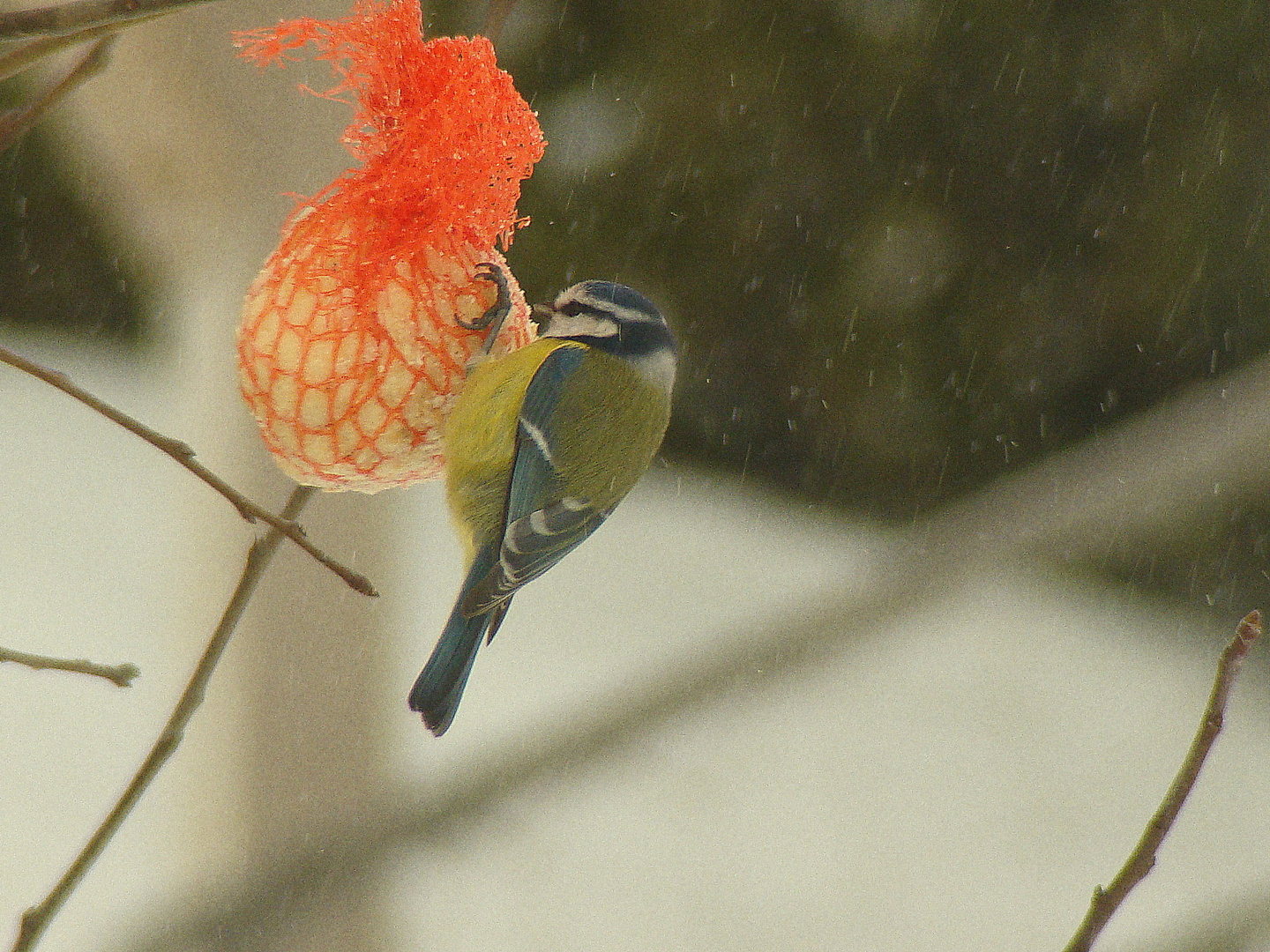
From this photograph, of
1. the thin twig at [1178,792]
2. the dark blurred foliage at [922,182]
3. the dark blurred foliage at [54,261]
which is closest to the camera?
the thin twig at [1178,792]

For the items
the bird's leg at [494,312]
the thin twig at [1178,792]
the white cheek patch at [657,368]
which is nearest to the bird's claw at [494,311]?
the bird's leg at [494,312]

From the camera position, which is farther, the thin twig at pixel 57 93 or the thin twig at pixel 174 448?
the thin twig at pixel 57 93

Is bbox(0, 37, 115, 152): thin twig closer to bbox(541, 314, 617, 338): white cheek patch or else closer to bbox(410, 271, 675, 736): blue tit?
bbox(410, 271, 675, 736): blue tit

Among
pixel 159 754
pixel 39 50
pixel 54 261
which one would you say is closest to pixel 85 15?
pixel 39 50

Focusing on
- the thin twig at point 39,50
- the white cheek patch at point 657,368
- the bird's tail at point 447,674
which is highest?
the thin twig at point 39,50

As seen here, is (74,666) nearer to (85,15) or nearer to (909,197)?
(85,15)

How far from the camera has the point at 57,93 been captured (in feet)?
2.05

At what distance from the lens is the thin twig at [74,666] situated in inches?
19.8

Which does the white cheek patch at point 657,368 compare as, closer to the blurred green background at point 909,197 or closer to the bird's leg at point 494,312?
the bird's leg at point 494,312

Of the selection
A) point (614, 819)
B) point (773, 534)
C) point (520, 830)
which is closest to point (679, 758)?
point (614, 819)

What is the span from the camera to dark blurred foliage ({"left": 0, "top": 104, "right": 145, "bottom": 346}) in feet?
8.16

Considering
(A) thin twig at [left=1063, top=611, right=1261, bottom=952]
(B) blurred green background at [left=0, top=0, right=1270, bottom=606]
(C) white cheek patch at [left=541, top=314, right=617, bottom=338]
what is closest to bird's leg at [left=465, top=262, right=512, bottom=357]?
(C) white cheek patch at [left=541, top=314, right=617, bottom=338]

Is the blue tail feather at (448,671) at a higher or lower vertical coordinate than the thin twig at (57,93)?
lower

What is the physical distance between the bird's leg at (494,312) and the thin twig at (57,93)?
0.92 ft
